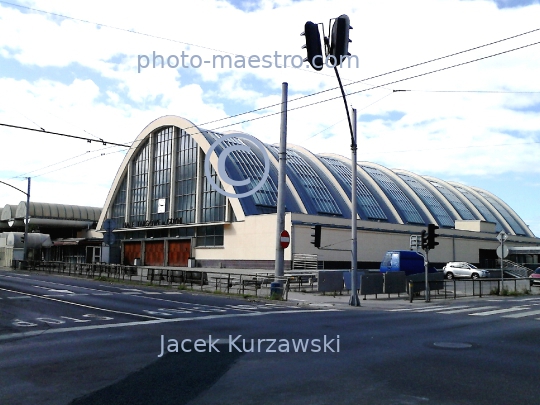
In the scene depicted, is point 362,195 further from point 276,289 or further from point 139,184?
point 276,289

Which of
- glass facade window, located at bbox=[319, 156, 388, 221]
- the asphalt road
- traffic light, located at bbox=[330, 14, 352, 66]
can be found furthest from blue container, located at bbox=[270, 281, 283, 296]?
glass facade window, located at bbox=[319, 156, 388, 221]

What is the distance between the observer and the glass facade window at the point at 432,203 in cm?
6150

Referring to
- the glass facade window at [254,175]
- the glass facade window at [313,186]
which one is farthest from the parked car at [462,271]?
the glass facade window at [254,175]

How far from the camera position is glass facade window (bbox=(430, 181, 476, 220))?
66938 mm

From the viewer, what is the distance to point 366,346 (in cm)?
1098

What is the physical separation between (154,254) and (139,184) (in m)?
8.80

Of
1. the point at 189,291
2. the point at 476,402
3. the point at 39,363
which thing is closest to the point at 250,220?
the point at 189,291

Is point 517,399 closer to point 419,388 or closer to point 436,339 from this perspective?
point 419,388

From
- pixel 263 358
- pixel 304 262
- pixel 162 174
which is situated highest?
pixel 162 174

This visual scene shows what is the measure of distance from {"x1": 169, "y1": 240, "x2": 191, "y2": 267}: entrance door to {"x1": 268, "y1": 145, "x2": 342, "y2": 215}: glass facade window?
1238 cm

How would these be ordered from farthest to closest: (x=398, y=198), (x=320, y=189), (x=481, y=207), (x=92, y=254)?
(x=481, y=207) < (x=92, y=254) < (x=398, y=198) < (x=320, y=189)

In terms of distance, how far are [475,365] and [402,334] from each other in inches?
156

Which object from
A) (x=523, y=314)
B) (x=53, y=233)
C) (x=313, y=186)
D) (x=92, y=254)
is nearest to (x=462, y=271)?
(x=313, y=186)

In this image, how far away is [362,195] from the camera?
5412 cm
